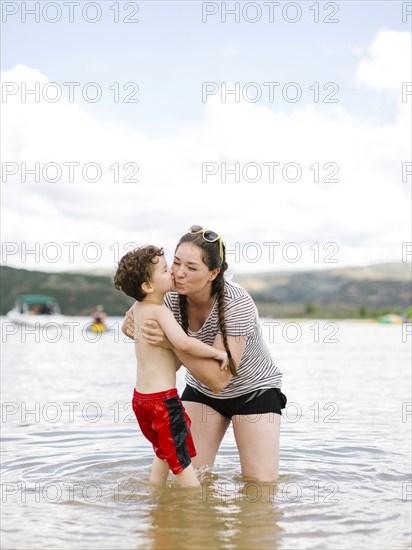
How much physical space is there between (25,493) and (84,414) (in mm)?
4741

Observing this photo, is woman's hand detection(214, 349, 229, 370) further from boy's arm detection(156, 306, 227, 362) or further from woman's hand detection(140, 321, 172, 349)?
woman's hand detection(140, 321, 172, 349)

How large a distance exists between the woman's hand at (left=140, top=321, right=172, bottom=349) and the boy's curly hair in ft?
0.87

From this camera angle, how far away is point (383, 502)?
5.82m

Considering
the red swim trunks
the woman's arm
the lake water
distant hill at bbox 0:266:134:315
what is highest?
distant hill at bbox 0:266:134:315

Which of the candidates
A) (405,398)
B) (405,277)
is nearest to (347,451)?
(405,398)

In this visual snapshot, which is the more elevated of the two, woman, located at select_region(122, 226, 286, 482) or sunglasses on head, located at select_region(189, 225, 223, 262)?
sunglasses on head, located at select_region(189, 225, 223, 262)

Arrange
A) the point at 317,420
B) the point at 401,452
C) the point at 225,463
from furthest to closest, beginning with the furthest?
the point at 317,420 < the point at 401,452 < the point at 225,463

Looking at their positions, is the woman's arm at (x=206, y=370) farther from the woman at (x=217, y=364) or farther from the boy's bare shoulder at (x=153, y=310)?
the boy's bare shoulder at (x=153, y=310)

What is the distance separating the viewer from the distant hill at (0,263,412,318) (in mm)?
97150

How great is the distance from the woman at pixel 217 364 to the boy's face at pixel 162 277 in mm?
96

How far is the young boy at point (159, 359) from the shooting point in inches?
203

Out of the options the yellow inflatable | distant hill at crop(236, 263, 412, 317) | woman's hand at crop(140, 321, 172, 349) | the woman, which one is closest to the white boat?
the yellow inflatable

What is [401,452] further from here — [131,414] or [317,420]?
[131,414]

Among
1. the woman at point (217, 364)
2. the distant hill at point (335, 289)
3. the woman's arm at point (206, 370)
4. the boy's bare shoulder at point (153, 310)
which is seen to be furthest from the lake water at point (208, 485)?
the distant hill at point (335, 289)
